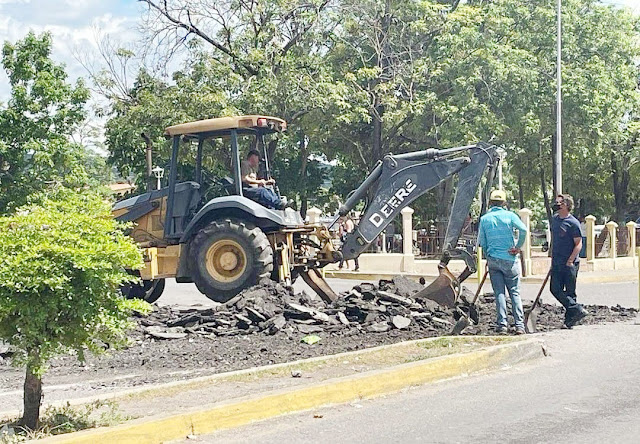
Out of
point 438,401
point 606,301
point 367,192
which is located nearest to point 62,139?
point 367,192

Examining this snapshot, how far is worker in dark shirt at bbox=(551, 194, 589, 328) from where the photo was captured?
11656 mm

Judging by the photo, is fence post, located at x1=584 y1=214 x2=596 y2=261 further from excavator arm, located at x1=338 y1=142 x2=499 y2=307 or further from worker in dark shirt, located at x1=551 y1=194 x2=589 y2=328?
worker in dark shirt, located at x1=551 y1=194 x2=589 y2=328

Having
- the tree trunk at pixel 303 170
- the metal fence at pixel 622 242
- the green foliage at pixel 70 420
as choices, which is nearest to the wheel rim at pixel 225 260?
the green foliage at pixel 70 420

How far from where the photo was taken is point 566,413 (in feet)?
23.7

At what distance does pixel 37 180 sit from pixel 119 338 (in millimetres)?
24259

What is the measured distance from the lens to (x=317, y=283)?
14484 millimetres

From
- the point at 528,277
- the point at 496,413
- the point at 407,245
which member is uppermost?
the point at 407,245

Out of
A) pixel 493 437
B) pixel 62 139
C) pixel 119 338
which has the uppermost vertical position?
pixel 62 139

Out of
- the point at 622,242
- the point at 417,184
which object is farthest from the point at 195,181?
the point at 622,242

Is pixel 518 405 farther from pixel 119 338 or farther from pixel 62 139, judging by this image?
pixel 62 139

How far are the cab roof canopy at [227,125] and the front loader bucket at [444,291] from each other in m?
3.48

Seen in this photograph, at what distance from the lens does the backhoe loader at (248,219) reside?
13594 mm

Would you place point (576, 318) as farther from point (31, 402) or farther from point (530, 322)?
point (31, 402)

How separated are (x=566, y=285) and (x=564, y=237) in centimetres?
61
